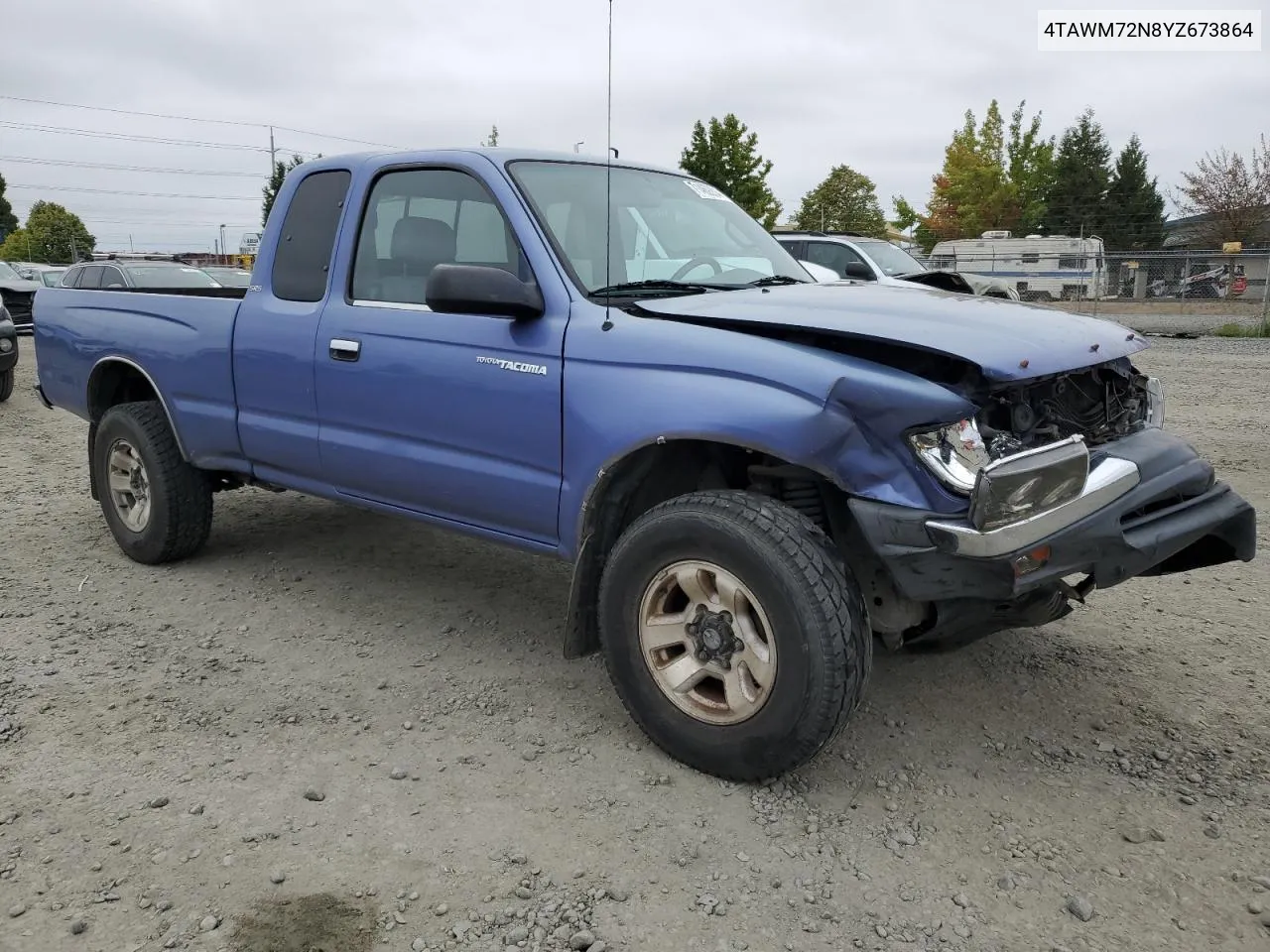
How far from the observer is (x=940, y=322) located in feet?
9.91

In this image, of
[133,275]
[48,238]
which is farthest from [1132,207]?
[48,238]

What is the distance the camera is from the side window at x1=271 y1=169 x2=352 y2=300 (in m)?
4.25

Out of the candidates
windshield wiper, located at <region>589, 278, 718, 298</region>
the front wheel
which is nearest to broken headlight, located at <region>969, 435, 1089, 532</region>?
the front wheel

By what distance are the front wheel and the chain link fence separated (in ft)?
76.7

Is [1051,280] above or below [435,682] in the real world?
above

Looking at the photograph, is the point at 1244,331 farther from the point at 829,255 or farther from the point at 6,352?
the point at 6,352

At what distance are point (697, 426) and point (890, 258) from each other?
11456 millimetres

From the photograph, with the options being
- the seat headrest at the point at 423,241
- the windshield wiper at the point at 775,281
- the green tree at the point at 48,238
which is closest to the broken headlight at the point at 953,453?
the windshield wiper at the point at 775,281

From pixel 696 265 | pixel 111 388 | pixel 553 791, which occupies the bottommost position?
pixel 553 791

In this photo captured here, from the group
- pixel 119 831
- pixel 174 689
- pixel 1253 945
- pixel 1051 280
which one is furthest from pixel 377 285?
pixel 1051 280

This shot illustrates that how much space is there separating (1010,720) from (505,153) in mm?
2732

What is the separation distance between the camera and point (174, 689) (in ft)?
12.4

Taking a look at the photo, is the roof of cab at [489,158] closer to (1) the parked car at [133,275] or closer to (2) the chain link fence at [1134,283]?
(1) the parked car at [133,275]

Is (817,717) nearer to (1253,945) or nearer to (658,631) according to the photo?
(658,631)
